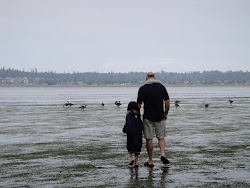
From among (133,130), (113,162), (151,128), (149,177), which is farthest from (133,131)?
(149,177)

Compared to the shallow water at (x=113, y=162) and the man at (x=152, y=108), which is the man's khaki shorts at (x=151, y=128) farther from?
the shallow water at (x=113, y=162)

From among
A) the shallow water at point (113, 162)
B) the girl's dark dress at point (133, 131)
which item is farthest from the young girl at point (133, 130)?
the shallow water at point (113, 162)

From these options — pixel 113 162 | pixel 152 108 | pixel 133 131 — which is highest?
pixel 152 108

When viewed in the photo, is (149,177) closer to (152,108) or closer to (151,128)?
(151,128)

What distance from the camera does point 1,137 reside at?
54.6 feet

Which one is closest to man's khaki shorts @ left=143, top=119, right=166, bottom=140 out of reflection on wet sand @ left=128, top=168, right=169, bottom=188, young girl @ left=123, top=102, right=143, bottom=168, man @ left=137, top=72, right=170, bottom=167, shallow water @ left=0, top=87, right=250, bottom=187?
man @ left=137, top=72, right=170, bottom=167

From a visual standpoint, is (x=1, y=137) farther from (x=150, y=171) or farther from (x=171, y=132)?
(x=150, y=171)

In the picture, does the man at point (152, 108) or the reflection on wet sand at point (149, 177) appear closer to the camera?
the reflection on wet sand at point (149, 177)

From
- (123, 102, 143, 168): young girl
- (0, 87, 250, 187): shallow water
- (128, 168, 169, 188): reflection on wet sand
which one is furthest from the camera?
(123, 102, 143, 168): young girl

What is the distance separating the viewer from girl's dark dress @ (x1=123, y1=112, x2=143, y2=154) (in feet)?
33.2

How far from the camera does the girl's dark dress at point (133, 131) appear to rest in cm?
1013

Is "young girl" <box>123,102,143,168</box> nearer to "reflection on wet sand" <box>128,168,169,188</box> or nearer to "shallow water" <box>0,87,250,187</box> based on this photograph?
"shallow water" <box>0,87,250,187</box>

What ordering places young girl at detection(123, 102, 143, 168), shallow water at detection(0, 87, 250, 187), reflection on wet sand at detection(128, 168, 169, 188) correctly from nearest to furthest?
reflection on wet sand at detection(128, 168, 169, 188) < shallow water at detection(0, 87, 250, 187) < young girl at detection(123, 102, 143, 168)

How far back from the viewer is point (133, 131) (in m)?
10.1
